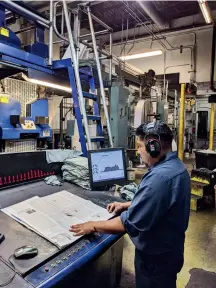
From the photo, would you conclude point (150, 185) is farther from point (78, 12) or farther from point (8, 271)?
point (78, 12)

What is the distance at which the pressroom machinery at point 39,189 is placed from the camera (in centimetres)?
91

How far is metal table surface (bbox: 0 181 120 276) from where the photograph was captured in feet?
3.06

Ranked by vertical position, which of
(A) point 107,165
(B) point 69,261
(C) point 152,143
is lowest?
(B) point 69,261

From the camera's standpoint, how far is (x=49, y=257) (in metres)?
0.96

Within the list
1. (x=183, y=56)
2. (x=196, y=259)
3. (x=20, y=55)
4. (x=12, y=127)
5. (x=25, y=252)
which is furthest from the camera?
(x=183, y=56)

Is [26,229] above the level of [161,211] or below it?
below

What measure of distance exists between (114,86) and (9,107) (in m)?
1.72

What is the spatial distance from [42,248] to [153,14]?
21.0 feet

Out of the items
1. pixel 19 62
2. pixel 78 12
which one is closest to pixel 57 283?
pixel 19 62

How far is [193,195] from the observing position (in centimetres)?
435

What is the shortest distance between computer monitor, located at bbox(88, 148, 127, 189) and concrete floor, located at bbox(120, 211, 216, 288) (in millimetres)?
1020

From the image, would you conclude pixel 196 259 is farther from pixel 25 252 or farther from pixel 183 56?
pixel 183 56

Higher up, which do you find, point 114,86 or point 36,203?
point 114,86

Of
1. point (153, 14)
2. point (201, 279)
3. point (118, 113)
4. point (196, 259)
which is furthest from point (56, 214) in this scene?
point (153, 14)
